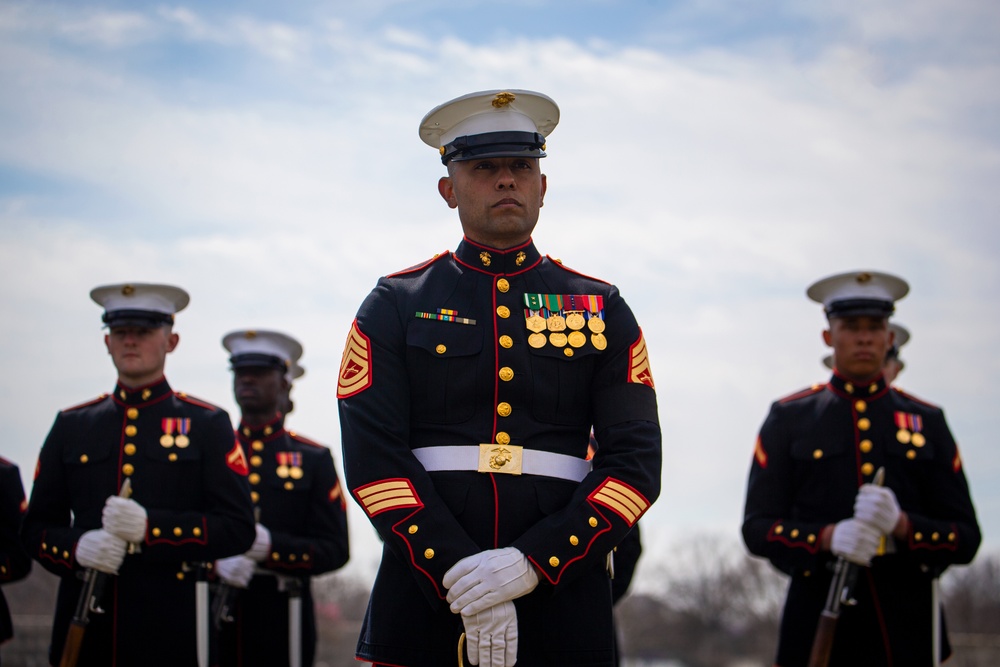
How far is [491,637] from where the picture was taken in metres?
3.87

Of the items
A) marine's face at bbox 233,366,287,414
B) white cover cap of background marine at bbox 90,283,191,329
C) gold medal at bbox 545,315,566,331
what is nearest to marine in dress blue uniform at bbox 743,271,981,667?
gold medal at bbox 545,315,566,331

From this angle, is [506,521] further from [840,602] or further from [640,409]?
[840,602]

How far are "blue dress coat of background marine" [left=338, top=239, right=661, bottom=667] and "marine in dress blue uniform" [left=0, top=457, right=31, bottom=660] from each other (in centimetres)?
441

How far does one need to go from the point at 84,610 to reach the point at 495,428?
10.3 ft

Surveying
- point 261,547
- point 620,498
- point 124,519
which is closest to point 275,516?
point 261,547

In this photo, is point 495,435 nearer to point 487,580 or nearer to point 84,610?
point 487,580

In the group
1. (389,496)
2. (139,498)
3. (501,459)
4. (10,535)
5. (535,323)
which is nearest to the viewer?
(389,496)

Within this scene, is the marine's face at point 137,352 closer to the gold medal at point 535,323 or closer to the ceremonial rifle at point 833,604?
the gold medal at point 535,323

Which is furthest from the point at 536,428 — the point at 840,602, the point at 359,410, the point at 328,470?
the point at 328,470

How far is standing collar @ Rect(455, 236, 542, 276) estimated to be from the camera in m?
4.64

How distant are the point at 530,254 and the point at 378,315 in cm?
66

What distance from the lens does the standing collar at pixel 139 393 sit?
23.1ft

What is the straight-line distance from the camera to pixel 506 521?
416 cm

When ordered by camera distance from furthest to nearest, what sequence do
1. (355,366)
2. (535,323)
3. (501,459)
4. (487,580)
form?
(535,323) < (355,366) < (501,459) < (487,580)
